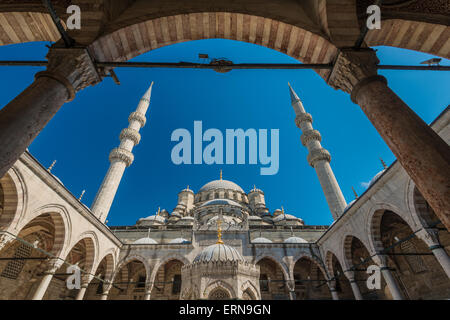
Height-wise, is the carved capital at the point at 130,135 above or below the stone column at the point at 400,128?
above

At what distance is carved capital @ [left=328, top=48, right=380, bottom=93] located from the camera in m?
3.89

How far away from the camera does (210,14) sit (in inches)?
194

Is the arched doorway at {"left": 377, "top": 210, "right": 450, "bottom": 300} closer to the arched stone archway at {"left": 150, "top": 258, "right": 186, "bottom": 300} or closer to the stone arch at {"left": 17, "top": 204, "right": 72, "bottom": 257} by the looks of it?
the arched stone archway at {"left": 150, "top": 258, "right": 186, "bottom": 300}

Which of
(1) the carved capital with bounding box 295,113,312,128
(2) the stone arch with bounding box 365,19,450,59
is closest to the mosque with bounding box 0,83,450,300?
(1) the carved capital with bounding box 295,113,312,128

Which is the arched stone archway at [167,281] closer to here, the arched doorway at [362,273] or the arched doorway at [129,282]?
the arched doorway at [129,282]

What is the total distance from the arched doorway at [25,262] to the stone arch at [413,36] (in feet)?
49.8

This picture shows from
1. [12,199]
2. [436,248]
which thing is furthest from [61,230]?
[436,248]

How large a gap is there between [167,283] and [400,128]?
18133 millimetres

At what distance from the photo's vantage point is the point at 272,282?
17812 millimetres

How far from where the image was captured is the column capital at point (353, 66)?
12.8 ft

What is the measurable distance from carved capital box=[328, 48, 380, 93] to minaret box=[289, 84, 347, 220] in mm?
17649

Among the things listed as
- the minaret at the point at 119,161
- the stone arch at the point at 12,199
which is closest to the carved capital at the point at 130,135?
the minaret at the point at 119,161

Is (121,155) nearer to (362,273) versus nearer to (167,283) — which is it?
(167,283)
